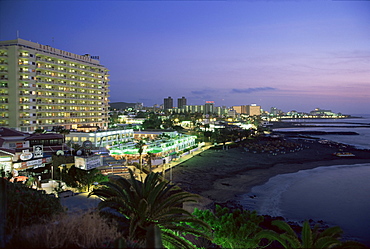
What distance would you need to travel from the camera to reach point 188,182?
36781 millimetres

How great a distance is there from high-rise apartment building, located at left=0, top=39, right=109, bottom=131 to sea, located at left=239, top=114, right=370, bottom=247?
56.9 meters

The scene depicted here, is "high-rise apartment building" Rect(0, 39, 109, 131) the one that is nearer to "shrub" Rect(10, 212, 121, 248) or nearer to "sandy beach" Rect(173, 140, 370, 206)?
"sandy beach" Rect(173, 140, 370, 206)

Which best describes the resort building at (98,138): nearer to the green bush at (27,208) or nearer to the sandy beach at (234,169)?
the sandy beach at (234,169)

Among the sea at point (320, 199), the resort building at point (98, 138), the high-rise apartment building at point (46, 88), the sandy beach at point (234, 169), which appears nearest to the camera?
the sea at point (320, 199)

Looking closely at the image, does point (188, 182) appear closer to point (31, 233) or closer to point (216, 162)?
point (216, 162)

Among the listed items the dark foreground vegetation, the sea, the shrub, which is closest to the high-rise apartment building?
the sea

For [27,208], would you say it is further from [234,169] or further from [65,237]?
[234,169]

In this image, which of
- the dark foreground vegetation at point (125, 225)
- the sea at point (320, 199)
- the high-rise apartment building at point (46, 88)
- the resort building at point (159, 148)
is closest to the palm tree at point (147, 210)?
the dark foreground vegetation at point (125, 225)

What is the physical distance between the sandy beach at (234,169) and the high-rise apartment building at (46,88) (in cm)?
4171

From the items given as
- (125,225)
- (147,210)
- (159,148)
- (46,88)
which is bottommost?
(159,148)

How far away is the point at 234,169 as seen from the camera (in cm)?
4741

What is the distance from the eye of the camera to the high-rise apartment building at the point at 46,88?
6100cm

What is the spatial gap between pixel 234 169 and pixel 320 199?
1708cm

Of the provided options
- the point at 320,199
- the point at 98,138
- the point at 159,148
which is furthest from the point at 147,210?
the point at 98,138
